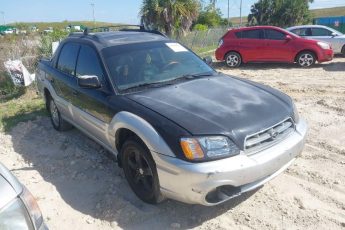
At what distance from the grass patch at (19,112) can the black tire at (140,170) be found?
12.3 ft

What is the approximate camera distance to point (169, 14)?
2456cm

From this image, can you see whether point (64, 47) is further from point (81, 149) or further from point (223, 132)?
point (223, 132)

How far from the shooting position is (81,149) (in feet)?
18.0

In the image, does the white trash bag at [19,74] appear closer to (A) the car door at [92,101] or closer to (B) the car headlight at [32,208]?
(A) the car door at [92,101]

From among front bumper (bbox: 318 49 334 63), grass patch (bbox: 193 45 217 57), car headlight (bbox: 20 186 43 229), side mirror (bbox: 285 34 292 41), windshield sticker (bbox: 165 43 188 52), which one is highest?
side mirror (bbox: 285 34 292 41)

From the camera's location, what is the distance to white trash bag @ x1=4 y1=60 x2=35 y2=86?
31.9 feet

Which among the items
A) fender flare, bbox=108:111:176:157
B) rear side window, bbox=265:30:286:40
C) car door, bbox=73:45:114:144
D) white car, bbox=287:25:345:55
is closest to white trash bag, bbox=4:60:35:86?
car door, bbox=73:45:114:144

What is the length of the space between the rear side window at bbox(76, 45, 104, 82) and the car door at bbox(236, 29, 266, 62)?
8965 mm

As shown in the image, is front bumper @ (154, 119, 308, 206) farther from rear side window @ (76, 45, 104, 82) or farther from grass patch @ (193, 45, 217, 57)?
grass patch @ (193, 45, 217, 57)

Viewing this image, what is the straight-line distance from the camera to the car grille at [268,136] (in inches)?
131

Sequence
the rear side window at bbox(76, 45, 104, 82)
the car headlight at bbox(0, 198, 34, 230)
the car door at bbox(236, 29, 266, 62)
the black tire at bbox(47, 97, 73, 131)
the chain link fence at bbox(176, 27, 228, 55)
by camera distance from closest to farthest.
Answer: the car headlight at bbox(0, 198, 34, 230), the rear side window at bbox(76, 45, 104, 82), the black tire at bbox(47, 97, 73, 131), the car door at bbox(236, 29, 266, 62), the chain link fence at bbox(176, 27, 228, 55)

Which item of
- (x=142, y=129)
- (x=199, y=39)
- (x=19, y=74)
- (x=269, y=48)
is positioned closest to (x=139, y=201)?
(x=142, y=129)

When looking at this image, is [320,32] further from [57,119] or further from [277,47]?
[57,119]

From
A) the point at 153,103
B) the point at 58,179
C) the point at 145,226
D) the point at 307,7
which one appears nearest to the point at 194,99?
the point at 153,103
